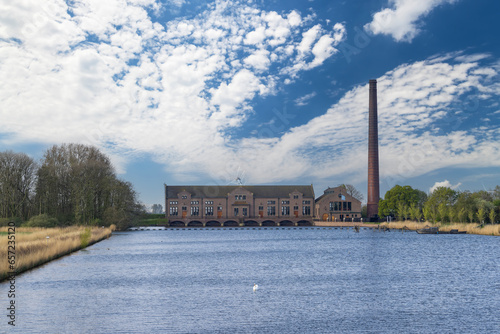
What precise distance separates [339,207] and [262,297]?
99.3 meters

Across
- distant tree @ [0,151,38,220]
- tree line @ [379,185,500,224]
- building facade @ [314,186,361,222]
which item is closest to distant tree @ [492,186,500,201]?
tree line @ [379,185,500,224]

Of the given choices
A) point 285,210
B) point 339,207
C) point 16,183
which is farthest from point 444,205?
point 16,183

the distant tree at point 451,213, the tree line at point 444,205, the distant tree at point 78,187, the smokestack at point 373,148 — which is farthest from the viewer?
the smokestack at point 373,148

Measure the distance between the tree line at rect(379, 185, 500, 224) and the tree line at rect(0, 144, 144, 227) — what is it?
55037 mm

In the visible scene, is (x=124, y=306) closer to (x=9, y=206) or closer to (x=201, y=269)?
(x=201, y=269)

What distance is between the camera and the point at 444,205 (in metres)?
87.8

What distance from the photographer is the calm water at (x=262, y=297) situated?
15.9m

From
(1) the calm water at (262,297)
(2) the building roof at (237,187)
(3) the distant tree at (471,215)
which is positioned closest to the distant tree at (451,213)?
(3) the distant tree at (471,215)

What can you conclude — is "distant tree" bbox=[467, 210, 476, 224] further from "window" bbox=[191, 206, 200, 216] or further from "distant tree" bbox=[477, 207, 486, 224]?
"window" bbox=[191, 206, 200, 216]

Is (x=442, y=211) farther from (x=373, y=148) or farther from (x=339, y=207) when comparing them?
(x=339, y=207)

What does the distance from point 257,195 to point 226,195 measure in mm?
7795

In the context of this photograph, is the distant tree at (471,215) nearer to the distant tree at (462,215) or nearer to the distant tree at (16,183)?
the distant tree at (462,215)

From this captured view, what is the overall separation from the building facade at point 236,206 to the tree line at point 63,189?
32527 millimetres

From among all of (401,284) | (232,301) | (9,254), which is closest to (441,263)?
(401,284)
